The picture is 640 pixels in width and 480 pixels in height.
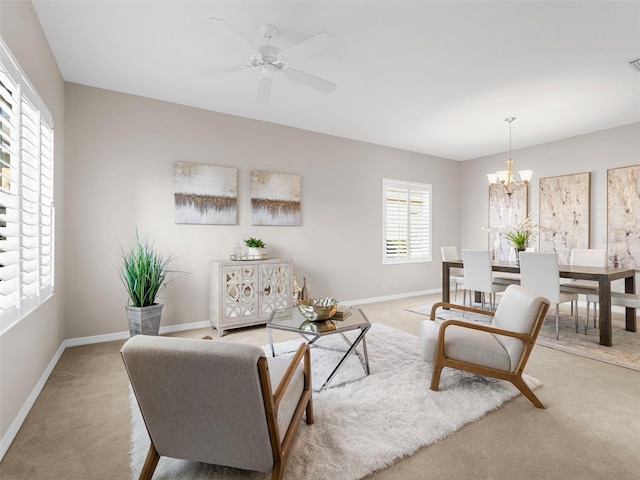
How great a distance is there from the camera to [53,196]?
2867 mm

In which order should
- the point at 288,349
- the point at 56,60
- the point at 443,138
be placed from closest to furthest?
the point at 56,60, the point at 288,349, the point at 443,138

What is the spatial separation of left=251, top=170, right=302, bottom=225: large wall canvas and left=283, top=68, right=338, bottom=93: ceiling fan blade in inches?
75.1

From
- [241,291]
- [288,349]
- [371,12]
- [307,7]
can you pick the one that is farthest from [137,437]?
A: [371,12]

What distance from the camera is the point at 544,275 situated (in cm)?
363

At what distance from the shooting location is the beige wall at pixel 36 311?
1.80 meters

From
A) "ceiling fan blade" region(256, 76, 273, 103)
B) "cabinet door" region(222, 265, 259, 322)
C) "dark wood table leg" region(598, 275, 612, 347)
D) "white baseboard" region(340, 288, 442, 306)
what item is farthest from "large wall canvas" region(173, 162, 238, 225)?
"dark wood table leg" region(598, 275, 612, 347)

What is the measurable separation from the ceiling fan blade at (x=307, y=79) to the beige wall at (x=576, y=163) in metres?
4.55

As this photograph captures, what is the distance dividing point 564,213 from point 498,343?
4018mm

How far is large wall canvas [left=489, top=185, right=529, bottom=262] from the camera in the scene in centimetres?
579

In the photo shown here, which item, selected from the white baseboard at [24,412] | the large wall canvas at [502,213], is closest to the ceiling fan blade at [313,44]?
the white baseboard at [24,412]

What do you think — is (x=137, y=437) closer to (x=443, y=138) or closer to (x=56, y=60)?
(x=56, y=60)

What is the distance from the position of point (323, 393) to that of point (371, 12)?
2708 millimetres

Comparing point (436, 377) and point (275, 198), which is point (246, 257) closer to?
point (275, 198)

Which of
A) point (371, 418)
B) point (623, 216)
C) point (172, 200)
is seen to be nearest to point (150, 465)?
point (371, 418)
